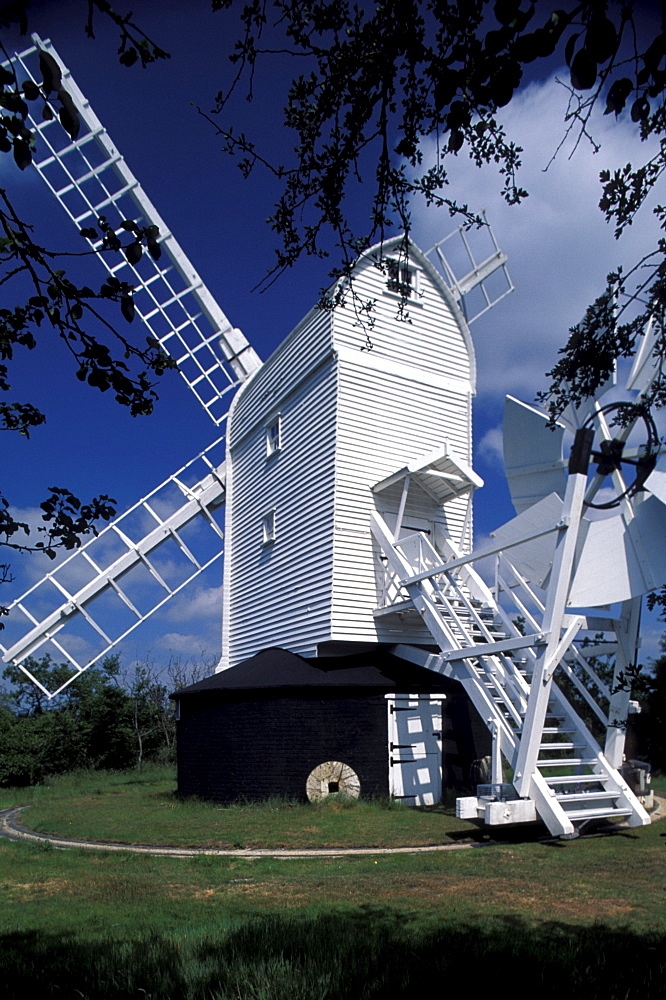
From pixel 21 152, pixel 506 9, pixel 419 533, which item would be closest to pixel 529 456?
pixel 419 533

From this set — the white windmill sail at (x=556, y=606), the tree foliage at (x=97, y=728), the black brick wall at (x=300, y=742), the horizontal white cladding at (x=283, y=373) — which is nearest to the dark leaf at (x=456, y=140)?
the white windmill sail at (x=556, y=606)

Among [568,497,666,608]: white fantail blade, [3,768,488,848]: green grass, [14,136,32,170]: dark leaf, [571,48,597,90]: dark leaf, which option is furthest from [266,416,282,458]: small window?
[571,48,597,90]: dark leaf

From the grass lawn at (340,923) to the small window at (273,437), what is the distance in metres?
10.9

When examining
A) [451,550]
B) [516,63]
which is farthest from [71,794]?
[516,63]

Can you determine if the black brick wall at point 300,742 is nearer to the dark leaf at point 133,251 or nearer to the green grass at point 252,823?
the green grass at point 252,823

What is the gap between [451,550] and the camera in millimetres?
16672

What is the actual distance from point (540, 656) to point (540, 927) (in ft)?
18.1

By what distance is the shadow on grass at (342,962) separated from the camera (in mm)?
4188

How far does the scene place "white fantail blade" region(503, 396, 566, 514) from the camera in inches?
525

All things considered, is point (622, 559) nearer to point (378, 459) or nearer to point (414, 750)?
point (414, 750)

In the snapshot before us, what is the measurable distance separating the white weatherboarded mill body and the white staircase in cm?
79

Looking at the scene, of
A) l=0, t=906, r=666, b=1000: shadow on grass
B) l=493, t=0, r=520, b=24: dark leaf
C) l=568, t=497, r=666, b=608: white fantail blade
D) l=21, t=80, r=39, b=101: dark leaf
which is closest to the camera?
l=493, t=0, r=520, b=24: dark leaf

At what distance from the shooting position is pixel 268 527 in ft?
63.0

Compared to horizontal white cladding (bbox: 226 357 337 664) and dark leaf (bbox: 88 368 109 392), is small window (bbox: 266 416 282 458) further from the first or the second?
dark leaf (bbox: 88 368 109 392)
